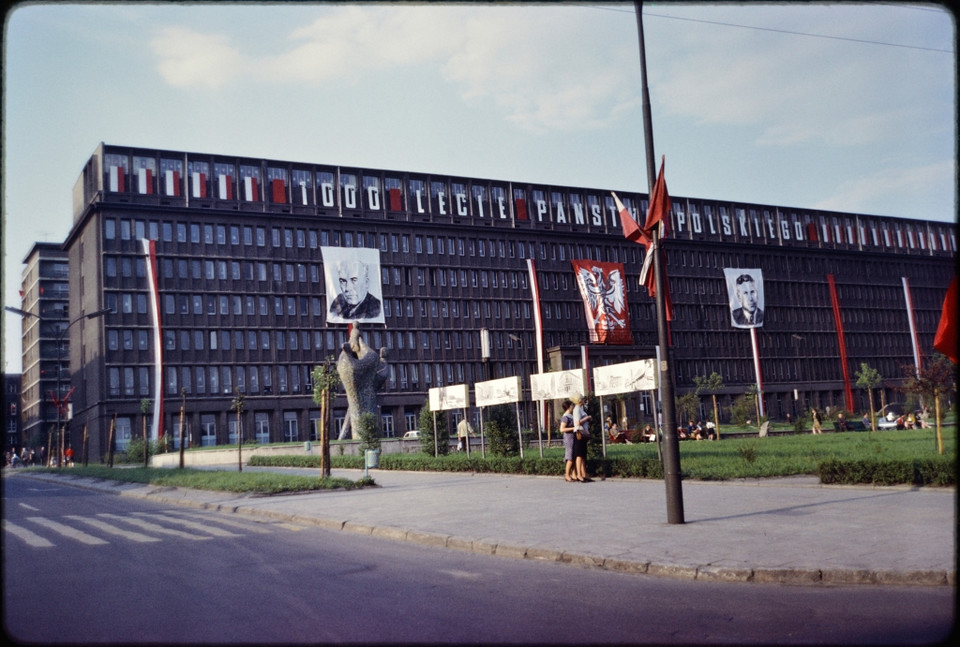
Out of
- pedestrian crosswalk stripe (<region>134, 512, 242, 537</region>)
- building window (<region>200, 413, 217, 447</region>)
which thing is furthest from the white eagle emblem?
pedestrian crosswalk stripe (<region>134, 512, 242, 537</region>)

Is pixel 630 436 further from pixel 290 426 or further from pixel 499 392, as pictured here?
pixel 290 426

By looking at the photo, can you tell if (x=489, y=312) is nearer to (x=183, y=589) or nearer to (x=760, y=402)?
(x=760, y=402)

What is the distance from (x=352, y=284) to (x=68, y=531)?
6882 centimetres

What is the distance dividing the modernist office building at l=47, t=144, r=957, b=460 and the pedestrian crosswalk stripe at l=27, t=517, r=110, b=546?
205 ft

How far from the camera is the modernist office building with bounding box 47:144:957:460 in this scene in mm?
78750

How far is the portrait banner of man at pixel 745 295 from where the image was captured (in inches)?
3730

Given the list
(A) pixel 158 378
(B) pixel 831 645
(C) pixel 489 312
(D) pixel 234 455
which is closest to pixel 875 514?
(B) pixel 831 645

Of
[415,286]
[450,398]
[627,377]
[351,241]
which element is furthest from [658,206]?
[415,286]

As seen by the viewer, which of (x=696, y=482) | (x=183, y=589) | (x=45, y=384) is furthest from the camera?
(x=45, y=384)

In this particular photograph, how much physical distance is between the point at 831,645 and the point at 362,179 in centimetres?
8745

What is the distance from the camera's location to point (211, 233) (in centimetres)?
8250

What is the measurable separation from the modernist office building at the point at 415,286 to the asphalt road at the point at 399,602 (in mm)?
70496

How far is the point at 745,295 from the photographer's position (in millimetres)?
96062

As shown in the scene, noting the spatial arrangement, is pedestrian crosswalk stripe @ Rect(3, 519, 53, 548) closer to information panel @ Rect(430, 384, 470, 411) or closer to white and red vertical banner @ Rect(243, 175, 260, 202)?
information panel @ Rect(430, 384, 470, 411)
